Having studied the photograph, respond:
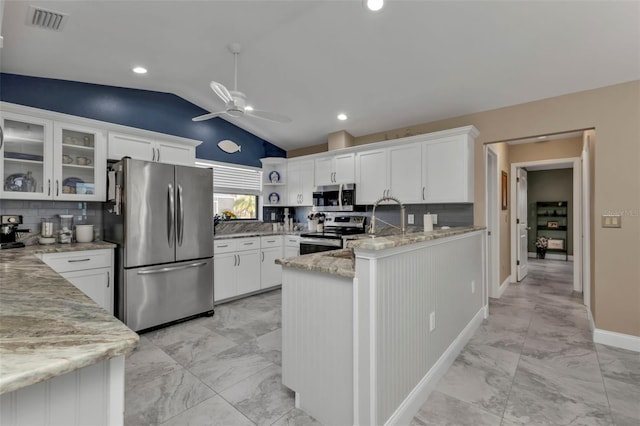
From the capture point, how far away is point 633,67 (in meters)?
2.59

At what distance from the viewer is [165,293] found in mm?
3316

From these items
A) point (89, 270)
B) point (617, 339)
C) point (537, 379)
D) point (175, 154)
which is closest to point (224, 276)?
point (89, 270)

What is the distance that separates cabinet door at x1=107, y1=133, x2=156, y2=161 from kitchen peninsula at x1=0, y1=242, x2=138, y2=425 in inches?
117

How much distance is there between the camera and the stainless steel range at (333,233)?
429 cm

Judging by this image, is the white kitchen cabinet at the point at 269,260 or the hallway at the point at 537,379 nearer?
the hallway at the point at 537,379

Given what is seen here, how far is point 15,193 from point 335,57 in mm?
3453

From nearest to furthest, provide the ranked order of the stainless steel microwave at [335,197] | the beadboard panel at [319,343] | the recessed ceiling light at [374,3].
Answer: the beadboard panel at [319,343]
the recessed ceiling light at [374,3]
the stainless steel microwave at [335,197]

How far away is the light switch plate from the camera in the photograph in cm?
→ 277

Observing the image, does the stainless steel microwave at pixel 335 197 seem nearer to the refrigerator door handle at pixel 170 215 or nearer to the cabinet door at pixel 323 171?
the cabinet door at pixel 323 171

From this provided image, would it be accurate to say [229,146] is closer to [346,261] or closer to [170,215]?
[170,215]

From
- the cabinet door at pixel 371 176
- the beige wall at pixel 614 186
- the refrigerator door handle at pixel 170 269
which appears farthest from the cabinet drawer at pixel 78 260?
the beige wall at pixel 614 186

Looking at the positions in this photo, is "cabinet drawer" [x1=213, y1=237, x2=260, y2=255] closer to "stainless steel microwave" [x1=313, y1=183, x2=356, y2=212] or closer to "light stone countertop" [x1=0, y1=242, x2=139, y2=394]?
"stainless steel microwave" [x1=313, y1=183, x2=356, y2=212]

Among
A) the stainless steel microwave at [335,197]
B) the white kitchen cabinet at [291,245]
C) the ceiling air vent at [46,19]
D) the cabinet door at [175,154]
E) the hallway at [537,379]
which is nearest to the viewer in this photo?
the hallway at [537,379]

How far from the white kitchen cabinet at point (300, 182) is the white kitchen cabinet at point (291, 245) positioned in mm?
690
